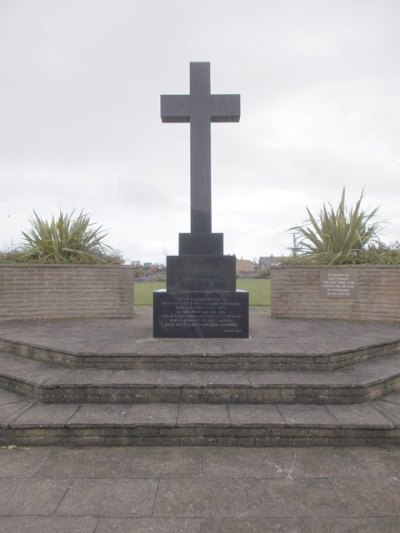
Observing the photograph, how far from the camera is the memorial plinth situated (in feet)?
16.7

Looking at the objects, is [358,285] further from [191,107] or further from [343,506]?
[343,506]

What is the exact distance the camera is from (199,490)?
2.36m

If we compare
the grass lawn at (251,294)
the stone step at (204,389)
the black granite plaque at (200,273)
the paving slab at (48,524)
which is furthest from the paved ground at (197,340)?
the grass lawn at (251,294)

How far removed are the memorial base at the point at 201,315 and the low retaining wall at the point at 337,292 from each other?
2657 millimetres

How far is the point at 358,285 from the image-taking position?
23.7 ft

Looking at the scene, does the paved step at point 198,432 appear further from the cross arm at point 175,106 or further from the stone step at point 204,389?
the cross arm at point 175,106

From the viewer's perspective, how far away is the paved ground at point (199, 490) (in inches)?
81.0

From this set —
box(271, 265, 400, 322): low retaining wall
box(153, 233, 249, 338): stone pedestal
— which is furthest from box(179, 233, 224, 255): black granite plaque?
box(271, 265, 400, 322): low retaining wall

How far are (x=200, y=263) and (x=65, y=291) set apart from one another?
3.58 meters

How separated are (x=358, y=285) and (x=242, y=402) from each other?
4.86m

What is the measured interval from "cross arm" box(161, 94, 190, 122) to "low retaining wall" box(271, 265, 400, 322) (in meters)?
3.70

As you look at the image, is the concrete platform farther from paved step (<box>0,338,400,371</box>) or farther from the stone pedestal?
the stone pedestal

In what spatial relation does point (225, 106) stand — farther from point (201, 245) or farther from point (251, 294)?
point (251, 294)

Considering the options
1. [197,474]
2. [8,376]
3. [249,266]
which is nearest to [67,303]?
[8,376]
